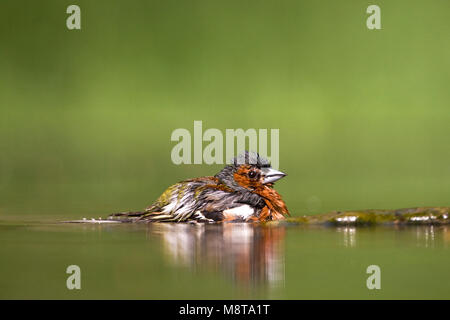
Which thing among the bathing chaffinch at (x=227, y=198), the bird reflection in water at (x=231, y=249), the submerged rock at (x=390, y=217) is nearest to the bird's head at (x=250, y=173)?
the bathing chaffinch at (x=227, y=198)

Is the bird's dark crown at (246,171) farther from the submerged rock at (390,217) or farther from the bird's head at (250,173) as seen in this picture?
the submerged rock at (390,217)

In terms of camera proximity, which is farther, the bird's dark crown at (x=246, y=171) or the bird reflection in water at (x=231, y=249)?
the bird's dark crown at (x=246, y=171)

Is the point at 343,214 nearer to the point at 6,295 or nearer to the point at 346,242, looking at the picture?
the point at 346,242

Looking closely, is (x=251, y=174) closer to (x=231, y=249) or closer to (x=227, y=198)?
(x=227, y=198)

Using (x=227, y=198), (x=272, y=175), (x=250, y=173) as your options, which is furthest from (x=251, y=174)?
(x=227, y=198)

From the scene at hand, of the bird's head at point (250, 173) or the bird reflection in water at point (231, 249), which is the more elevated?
the bird's head at point (250, 173)

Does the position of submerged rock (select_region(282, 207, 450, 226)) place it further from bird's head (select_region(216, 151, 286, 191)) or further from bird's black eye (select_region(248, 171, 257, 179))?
bird's black eye (select_region(248, 171, 257, 179))

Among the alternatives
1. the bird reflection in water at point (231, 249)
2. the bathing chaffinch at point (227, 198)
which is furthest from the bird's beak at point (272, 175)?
the bird reflection in water at point (231, 249)

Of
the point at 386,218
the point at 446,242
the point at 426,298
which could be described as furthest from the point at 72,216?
the point at 426,298
